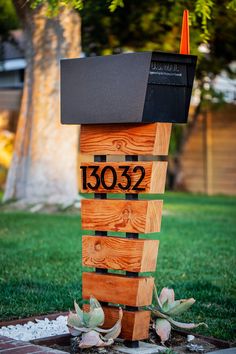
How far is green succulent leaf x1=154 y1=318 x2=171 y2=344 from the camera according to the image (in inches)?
205

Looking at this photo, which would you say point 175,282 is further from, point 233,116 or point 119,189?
point 233,116

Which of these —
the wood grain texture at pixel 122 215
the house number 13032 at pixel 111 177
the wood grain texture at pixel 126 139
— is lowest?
the wood grain texture at pixel 122 215

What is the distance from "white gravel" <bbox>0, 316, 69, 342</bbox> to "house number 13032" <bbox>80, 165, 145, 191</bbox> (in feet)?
3.22

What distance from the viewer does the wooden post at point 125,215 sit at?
5086 millimetres

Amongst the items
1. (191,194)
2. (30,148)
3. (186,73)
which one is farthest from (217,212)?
(186,73)

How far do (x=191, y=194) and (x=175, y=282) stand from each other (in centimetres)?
1296

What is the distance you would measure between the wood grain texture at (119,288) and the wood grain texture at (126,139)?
0.79 m

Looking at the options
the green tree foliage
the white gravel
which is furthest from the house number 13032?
the green tree foliage

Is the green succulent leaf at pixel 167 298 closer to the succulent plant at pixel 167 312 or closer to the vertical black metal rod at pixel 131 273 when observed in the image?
the succulent plant at pixel 167 312

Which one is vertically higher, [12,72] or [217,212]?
[12,72]

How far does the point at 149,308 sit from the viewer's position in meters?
5.30

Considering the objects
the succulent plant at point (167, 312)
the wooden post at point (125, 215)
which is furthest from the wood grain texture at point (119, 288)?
the succulent plant at point (167, 312)

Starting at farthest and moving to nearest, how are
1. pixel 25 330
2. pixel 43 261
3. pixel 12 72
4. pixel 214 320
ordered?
1. pixel 12 72
2. pixel 43 261
3. pixel 214 320
4. pixel 25 330

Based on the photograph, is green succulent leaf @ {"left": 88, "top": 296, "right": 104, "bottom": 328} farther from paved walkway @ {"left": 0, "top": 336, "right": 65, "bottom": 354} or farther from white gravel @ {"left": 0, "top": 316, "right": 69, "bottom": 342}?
white gravel @ {"left": 0, "top": 316, "right": 69, "bottom": 342}
